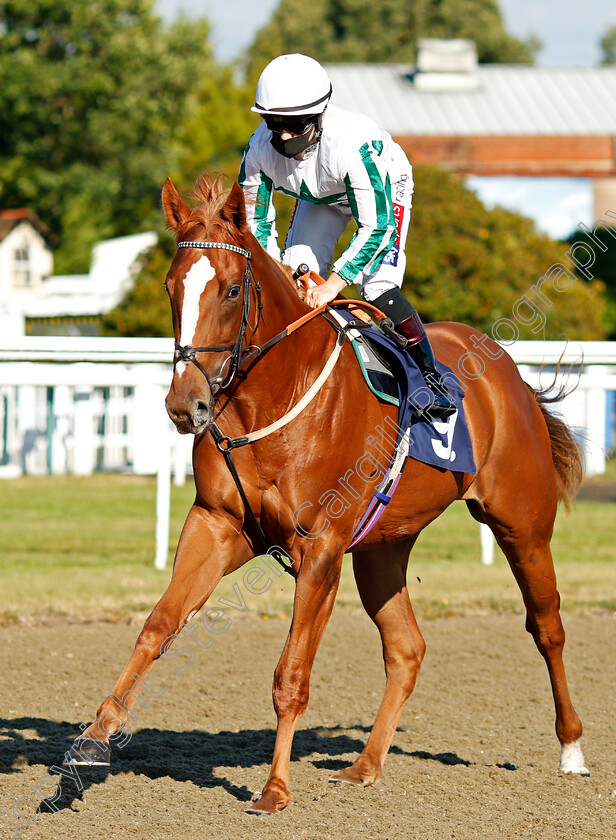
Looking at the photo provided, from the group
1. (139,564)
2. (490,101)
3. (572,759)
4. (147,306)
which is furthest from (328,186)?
(490,101)

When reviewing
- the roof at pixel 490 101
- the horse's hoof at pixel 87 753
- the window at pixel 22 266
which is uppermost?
the horse's hoof at pixel 87 753

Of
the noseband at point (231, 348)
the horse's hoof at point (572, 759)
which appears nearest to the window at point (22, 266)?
the horse's hoof at point (572, 759)

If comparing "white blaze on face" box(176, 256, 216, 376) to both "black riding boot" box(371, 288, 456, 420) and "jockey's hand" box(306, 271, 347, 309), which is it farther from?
"black riding boot" box(371, 288, 456, 420)

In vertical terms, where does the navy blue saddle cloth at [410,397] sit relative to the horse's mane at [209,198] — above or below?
below

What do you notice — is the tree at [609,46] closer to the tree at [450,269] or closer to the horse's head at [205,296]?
the tree at [450,269]

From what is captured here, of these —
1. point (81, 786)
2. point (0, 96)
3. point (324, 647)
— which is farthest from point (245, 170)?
point (0, 96)

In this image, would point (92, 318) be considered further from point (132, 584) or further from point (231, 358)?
point (231, 358)

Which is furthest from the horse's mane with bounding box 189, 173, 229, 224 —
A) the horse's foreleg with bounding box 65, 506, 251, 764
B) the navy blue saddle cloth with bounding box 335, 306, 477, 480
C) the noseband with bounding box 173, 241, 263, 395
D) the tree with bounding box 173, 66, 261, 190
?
the tree with bounding box 173, 66, 261, 190

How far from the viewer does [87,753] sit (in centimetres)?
343

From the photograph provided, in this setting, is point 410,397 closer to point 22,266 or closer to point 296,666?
point 296,666

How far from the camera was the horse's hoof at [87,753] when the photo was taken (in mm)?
3426

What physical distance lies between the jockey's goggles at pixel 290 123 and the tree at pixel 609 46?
72896 mm

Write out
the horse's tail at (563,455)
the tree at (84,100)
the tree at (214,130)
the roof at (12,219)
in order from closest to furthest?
1. the horse's tail at (563,455)
2. the tree at (84,100)
3. the roof at (12,219)
4. the tree at (214,130)

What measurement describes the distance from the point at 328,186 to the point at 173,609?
166 cm
